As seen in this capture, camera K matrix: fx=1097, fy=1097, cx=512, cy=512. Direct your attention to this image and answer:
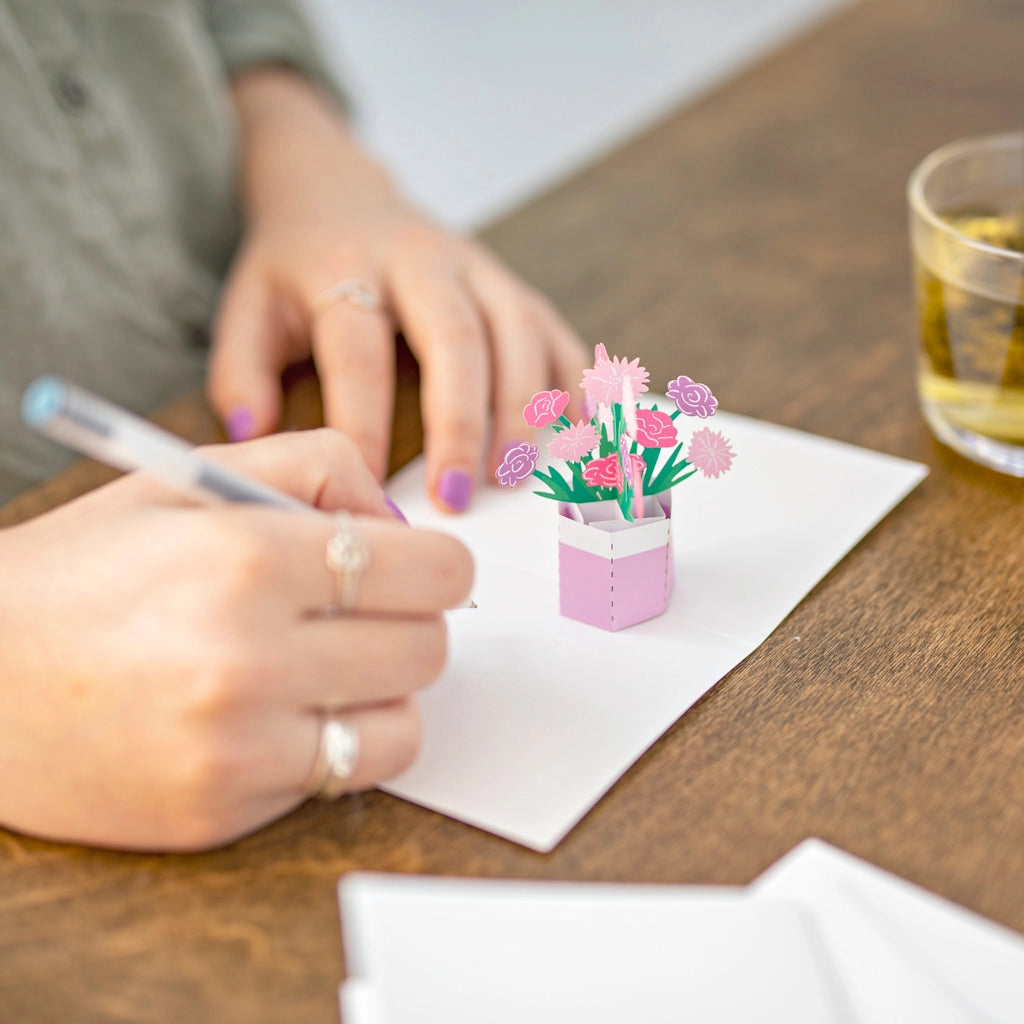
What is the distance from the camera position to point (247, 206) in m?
0.93

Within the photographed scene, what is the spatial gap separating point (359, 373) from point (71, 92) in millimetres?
335

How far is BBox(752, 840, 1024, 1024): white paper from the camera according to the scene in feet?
1.11

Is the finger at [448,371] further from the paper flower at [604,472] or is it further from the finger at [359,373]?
the paper flower at [604,472]

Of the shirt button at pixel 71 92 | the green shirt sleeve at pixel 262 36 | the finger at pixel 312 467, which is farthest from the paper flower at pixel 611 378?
the green shirt sleeve at pixel 262 36

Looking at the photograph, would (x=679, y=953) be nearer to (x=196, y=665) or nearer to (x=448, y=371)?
(x=196, y=665)

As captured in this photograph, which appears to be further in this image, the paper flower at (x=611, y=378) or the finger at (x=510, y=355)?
the finger at (x=510, y=355)

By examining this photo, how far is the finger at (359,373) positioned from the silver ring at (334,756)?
0.82 feet

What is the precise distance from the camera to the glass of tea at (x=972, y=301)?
1.85ft

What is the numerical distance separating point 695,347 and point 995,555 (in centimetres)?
27

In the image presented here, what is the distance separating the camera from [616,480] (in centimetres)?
47

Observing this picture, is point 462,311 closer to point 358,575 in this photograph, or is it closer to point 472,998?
point 358,575

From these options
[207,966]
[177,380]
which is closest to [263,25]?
[177,380]

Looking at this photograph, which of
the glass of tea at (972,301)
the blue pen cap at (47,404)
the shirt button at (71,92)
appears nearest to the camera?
the blue pen cap at (47,404)

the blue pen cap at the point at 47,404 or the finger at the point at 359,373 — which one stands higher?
the blue pen cap at the point at 47,404
